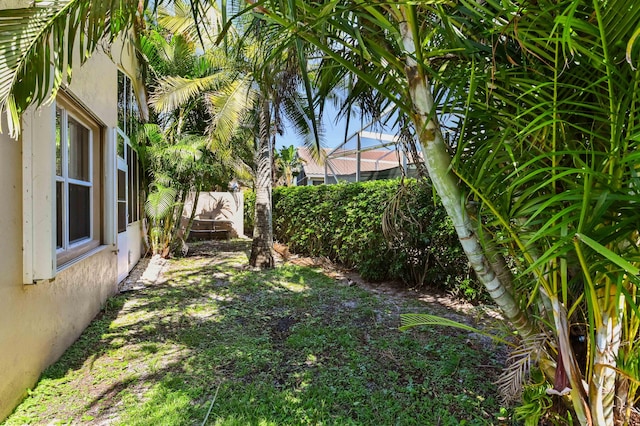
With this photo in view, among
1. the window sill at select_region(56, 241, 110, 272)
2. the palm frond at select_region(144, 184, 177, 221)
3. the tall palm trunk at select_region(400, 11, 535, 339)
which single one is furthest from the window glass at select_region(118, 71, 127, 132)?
the tall palm trunk at select_region(400, 11, 535, 339)

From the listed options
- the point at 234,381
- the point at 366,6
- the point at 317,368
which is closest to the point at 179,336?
the point at 234,381

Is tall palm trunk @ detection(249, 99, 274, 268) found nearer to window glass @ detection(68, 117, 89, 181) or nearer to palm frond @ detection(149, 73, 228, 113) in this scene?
palm frond @ detection(149, 73, 228, 113)

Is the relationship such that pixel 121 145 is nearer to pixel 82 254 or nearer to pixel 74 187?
pixel 74 187

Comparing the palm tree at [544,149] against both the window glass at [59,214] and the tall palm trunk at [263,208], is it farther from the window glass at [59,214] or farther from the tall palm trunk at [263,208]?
the tall palm trunk at [263,208]

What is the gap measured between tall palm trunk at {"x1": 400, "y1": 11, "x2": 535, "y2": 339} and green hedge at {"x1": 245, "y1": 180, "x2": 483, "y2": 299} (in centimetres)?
90

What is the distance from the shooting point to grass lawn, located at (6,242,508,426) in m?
2.55

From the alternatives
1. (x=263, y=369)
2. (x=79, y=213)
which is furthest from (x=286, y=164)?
(x=263, y=369)

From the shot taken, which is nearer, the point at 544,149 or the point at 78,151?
the point at 544,149

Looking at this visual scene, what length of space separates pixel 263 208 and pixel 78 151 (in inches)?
167

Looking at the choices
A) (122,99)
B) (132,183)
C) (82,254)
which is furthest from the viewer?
(132,183)

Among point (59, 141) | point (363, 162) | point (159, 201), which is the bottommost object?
point (159, 201)

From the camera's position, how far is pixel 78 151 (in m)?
4.43

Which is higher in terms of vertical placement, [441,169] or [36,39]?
[36,39]

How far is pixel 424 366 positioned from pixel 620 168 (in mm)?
2602
